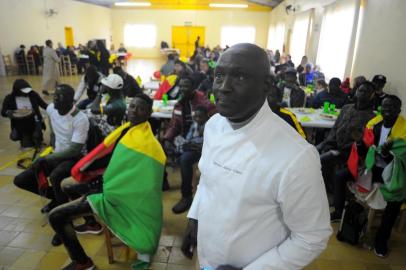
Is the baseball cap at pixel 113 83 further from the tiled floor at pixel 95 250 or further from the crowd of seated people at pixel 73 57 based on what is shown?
the crowd of seated people at pixel 73 57

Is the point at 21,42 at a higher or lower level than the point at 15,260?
higher

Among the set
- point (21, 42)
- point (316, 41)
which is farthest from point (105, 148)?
point (21, 42)

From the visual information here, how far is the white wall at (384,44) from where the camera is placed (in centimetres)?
406

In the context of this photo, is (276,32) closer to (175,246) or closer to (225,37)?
(225,37)

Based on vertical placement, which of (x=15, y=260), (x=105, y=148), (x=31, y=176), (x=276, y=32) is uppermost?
(x=276, y=32)

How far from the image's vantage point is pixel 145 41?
20109mm

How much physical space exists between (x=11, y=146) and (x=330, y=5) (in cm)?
763


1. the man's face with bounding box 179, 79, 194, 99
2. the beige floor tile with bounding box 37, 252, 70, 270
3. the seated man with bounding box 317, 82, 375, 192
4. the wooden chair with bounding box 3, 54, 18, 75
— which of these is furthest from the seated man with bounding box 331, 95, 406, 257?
the wooden chair with bounding box 3, 54, 18, 75

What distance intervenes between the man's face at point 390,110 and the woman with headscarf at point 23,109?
13.3ft

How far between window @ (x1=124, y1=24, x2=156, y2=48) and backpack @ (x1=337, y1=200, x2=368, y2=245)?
19.1m

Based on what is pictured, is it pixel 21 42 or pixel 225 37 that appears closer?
pixel 21 42

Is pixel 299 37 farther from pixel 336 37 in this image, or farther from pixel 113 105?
pixel 113 105

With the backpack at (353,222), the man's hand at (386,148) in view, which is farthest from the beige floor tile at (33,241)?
the man's hand at (386,148)

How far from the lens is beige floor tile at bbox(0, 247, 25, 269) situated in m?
2.36
